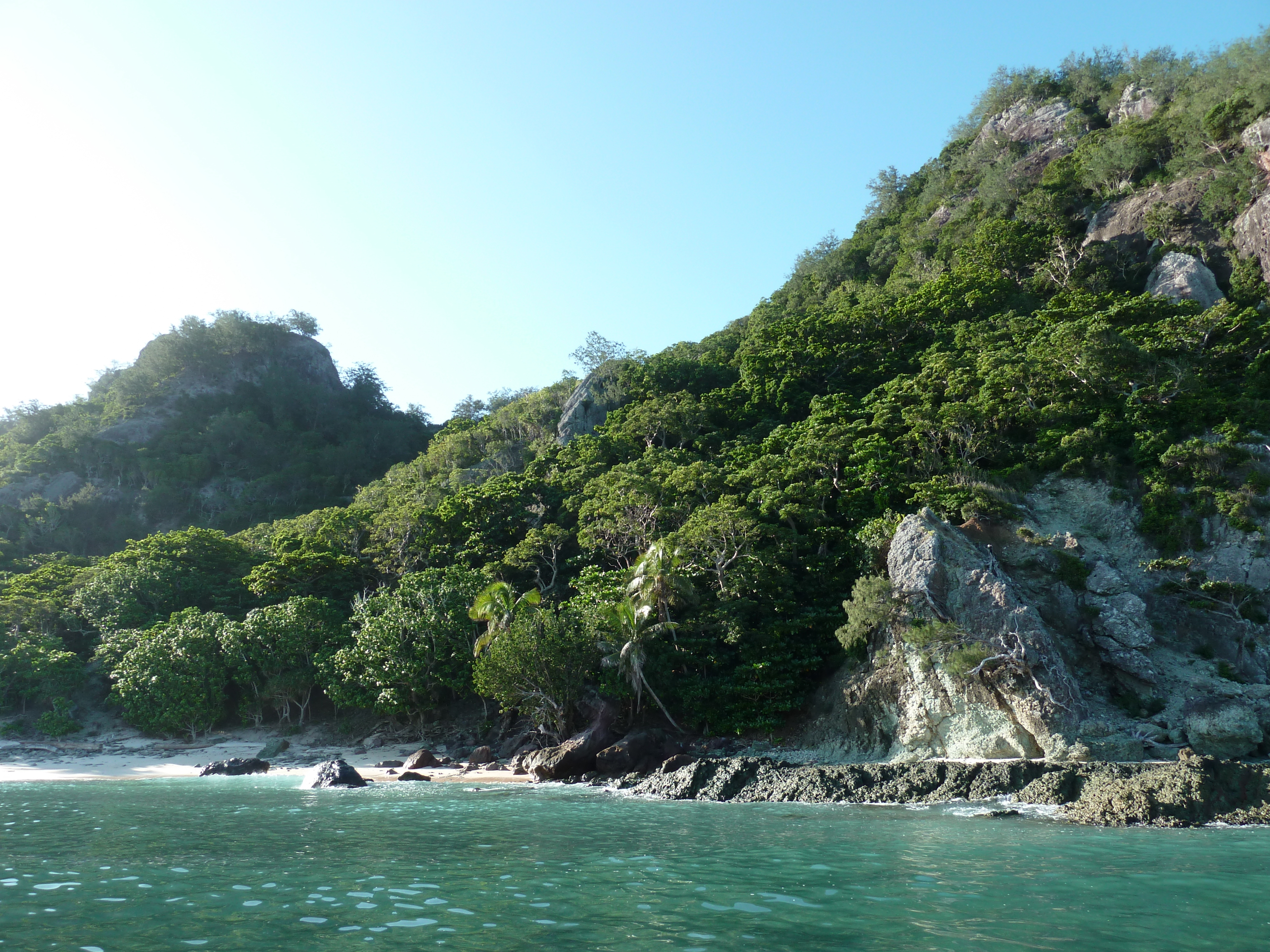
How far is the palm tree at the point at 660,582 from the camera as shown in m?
28.6

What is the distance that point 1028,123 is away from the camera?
67.9 meters

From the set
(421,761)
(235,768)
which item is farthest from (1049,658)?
(235,768)

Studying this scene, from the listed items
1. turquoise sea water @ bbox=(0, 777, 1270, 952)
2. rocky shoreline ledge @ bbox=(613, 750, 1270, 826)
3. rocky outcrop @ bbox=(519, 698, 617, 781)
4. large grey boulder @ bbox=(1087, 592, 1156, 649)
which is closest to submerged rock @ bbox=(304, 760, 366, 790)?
rocky outcrop @ bbox=(519, 698, 617, 781)

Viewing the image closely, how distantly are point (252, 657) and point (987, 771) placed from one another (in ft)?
101

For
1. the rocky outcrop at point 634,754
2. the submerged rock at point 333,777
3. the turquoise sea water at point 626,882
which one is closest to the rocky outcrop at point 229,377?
the submerged rock at point 333,777

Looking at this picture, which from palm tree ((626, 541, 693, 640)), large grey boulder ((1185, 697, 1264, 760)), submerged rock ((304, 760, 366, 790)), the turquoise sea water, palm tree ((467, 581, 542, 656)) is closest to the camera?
the turquoise sea water

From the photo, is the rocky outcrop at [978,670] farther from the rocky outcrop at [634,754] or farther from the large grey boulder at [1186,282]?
the large grey boulder at [1186,282]

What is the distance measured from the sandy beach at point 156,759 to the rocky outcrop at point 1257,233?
43.9 meters

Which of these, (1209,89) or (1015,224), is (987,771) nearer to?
(1015,224)

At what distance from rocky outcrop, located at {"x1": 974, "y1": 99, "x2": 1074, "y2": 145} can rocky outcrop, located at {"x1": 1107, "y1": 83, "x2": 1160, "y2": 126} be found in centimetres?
359

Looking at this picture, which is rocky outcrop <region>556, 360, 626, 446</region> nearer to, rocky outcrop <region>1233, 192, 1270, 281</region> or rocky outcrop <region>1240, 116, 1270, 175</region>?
rocky outcrop <region>1233, 192, 1270, 281</region>

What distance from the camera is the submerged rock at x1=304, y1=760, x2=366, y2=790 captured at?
2520 cm

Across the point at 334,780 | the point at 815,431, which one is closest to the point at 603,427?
the point at 815,431

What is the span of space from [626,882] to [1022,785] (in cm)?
1314
